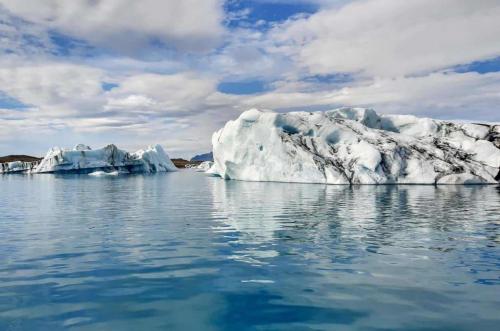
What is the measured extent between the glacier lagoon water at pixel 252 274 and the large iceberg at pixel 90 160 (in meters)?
55.5

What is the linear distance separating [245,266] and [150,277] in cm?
167

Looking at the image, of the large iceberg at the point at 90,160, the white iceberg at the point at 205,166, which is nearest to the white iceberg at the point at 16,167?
the large iceberg at the point at 90,160

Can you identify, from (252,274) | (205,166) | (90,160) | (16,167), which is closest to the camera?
(252,274)

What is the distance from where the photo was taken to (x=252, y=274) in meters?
6.86

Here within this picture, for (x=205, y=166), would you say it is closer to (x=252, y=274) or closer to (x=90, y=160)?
(x=90, y=160)

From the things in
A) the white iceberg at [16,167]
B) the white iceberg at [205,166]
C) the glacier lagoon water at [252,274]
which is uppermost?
the white iceberg at [16,167]

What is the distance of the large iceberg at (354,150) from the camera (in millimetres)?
32094

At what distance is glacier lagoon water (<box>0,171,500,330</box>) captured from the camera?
16.3ft

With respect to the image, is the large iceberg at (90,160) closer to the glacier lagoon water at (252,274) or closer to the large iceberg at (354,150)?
the large iceberg at (354,150)

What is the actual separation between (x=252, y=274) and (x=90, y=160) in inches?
2549

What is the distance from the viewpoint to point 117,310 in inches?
206

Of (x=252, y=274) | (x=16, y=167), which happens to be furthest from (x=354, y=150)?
(x=16, y=167)

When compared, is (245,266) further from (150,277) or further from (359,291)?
(359,291)

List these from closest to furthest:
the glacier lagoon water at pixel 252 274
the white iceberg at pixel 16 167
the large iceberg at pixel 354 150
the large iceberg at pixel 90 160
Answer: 1. the glacier lagoon water at pixel 252 274
2. the large iceberg at pixel 354 150
3. the large iceberg at pixel 90 160
4. the white iceberg at pixel 16 167
